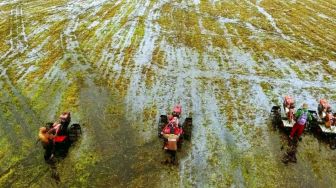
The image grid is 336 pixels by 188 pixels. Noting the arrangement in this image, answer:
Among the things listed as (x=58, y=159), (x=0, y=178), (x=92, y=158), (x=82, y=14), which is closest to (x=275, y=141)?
(x=92, y=158)

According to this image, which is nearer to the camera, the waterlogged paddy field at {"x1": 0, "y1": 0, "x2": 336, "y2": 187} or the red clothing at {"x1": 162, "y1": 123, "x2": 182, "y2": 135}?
the waterlogged paddy field at {"x1": 0, "y1": 0, "x2": 336, "y2": 187}

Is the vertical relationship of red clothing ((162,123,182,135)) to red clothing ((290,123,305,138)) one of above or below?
above

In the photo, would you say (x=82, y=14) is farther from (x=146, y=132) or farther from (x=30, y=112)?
(x=146, y=132)

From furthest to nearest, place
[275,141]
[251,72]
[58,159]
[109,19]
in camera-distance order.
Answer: [109,19], [251,72], [275,141], [58,159]

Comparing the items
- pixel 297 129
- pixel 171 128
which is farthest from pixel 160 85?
pixel 297 129

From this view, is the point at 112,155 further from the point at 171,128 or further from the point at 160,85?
the point at 160,85

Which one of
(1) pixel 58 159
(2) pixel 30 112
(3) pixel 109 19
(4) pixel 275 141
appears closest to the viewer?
(1) pixel 58 159

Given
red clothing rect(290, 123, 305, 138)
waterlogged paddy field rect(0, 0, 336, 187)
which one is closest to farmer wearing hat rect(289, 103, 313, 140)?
red clothing rect(290, 123, 305, 138)

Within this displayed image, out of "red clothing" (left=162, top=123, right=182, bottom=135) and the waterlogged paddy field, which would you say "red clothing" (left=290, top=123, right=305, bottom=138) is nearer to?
the waterlogged paddy field

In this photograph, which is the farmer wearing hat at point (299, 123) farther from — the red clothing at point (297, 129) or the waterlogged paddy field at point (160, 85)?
the waterlogged paddy field at point (160, 85)
